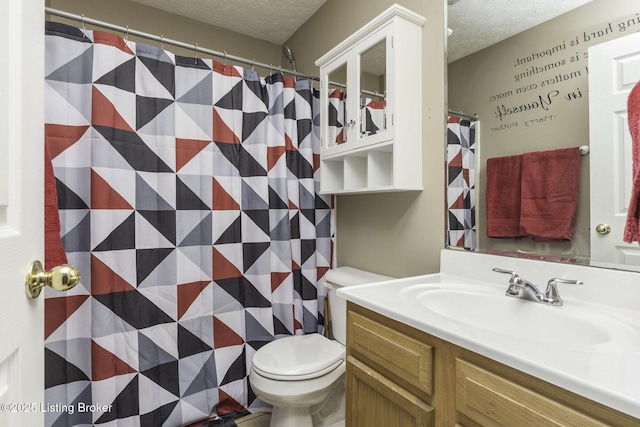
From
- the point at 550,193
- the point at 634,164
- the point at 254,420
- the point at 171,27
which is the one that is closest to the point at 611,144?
the point at 634,164

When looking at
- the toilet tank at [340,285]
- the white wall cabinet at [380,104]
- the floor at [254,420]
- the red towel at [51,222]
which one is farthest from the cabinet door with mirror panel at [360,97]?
the floor at [254,420]

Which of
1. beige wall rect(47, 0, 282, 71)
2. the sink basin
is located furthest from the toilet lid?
beige wall rect(47, 0, 282, 71)

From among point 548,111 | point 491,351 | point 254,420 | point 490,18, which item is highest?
point 490,18

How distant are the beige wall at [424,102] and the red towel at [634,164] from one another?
21.9 inches

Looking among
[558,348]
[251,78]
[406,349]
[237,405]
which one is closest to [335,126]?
[251,78]

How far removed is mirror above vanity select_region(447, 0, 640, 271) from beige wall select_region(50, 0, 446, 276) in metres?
0.07

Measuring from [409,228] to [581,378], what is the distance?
0.98 metres

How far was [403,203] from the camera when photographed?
1.51m

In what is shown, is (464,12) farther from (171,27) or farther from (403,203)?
(171,27)

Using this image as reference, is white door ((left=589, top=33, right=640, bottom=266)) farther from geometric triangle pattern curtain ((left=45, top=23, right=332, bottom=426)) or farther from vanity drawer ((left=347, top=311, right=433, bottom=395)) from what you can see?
geometric triangle pattern curtain ((left=45, top=23, right=332, bottom=426))

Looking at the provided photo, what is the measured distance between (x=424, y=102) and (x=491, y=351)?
41.3 inches

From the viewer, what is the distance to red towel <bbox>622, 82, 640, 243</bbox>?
0.84 m

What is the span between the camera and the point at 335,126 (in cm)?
173

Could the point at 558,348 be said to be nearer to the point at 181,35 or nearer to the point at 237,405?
the point at 237,405
